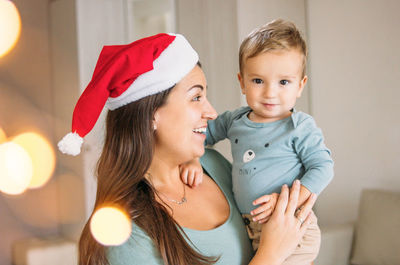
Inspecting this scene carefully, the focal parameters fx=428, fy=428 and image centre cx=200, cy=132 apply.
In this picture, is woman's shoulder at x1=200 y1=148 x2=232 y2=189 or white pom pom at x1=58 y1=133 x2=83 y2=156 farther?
woman's shoulder at x1=200 y1=148 x2=232 y2=189

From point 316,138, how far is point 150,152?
48 centimetres

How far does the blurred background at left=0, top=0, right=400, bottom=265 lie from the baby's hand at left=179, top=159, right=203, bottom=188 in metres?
1.50

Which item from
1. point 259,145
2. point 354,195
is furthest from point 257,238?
point 354,195

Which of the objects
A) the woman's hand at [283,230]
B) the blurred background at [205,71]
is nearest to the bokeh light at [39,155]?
the blurred background at [205,71]

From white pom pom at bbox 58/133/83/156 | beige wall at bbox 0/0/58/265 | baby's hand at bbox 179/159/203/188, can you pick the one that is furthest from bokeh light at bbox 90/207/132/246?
beige wall at bbox 0/0/58/265

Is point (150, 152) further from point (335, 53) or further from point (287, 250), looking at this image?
point (335, 53)

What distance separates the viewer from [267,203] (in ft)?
3.93

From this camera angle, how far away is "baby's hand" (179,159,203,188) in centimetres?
133

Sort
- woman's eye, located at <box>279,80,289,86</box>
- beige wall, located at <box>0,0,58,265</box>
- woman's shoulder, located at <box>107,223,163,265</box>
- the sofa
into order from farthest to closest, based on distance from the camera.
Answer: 1. beige wall, located at <box>0,0,58,265</box>
2. the sofa
3. woman's eye, located at <box>279,80,289,86</box>
4. woman's shoulder, located at <box>107,223,163,265</box>

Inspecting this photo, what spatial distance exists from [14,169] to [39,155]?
0.74 feet

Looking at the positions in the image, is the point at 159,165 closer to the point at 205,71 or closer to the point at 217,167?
the point at 217,167

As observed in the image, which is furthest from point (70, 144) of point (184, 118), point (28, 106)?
point (28, 106)

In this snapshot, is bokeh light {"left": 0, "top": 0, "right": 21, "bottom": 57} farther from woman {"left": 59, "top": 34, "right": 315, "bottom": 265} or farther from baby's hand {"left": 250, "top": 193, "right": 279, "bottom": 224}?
baby's hand {"left": 250, "top": 193, "right": 279, "bottom": 224}

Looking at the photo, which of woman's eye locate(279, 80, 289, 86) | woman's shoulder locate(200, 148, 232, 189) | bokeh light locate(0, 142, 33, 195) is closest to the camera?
woman's eye locate(279, 80, 289, 86)
